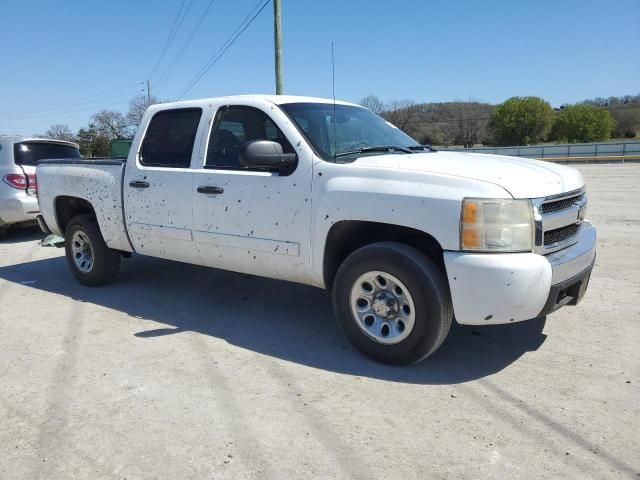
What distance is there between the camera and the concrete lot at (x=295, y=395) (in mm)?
2645

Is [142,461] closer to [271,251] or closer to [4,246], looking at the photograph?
[271,251]

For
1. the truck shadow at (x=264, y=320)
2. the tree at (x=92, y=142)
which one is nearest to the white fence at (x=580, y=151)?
the tree at (x=92, y=142)

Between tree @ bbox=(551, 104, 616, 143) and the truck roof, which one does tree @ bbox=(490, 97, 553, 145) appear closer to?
tree @ bbox=(551, 104, 616, 143)

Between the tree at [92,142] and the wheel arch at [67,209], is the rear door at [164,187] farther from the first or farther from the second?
the tree at [92,142]

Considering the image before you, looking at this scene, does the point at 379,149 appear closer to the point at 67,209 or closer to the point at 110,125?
the point at 67,209

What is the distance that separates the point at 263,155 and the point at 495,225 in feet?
5.62

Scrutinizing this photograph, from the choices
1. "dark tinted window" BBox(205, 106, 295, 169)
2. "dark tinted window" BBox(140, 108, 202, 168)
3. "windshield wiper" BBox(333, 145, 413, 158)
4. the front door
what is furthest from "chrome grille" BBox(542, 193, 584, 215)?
"dark tinted window" BBox(140, 108, 202, 168)

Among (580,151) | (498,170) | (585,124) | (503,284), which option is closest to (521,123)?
(585,124)

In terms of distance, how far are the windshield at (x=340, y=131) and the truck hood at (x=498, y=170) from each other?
304 mm

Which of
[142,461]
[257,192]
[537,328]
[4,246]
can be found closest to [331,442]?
[142,461]

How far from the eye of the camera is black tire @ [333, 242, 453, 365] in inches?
134

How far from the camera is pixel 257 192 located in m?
4.19

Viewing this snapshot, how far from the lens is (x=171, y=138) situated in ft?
16.4

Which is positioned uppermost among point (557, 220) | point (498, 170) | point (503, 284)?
point (498, 170)
